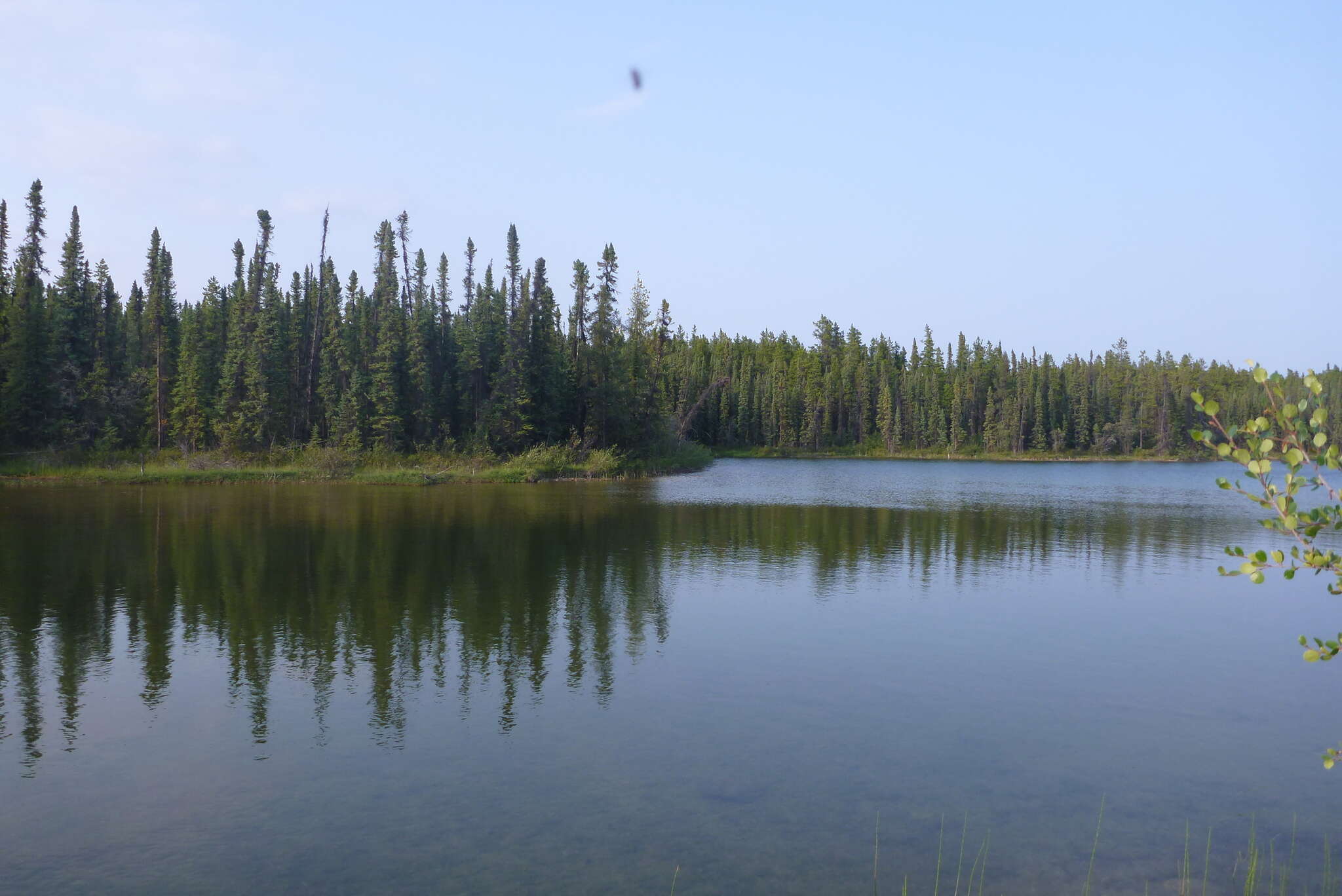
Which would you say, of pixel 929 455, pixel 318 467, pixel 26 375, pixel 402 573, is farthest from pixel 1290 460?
pixel 929 455

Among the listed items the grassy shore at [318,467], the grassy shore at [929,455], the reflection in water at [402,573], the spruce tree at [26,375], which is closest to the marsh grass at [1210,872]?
the reflection in water at [402,573]

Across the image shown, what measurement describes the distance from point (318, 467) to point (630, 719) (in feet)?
152

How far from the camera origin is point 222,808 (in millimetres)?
8914

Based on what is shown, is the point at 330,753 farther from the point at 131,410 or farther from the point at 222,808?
the point at 131,410

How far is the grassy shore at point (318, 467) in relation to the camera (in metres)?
49.0

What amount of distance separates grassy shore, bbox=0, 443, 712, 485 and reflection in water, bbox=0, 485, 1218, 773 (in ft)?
25.9

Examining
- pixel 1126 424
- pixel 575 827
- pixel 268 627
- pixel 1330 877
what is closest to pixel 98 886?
pixel 575 827

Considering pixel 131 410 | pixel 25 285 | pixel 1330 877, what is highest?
pixel 25 285

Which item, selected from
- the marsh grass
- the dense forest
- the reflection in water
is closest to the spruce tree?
the dense forest

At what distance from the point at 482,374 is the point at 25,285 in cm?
2793

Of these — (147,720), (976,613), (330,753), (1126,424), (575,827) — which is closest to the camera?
(575,827)

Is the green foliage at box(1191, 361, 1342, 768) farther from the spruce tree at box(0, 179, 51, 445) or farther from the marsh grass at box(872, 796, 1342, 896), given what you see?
the spruce tree at box(0, 179, 51, 445)

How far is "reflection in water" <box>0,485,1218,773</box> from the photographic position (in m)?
13.4

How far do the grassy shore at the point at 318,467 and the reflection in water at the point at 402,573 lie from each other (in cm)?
789
